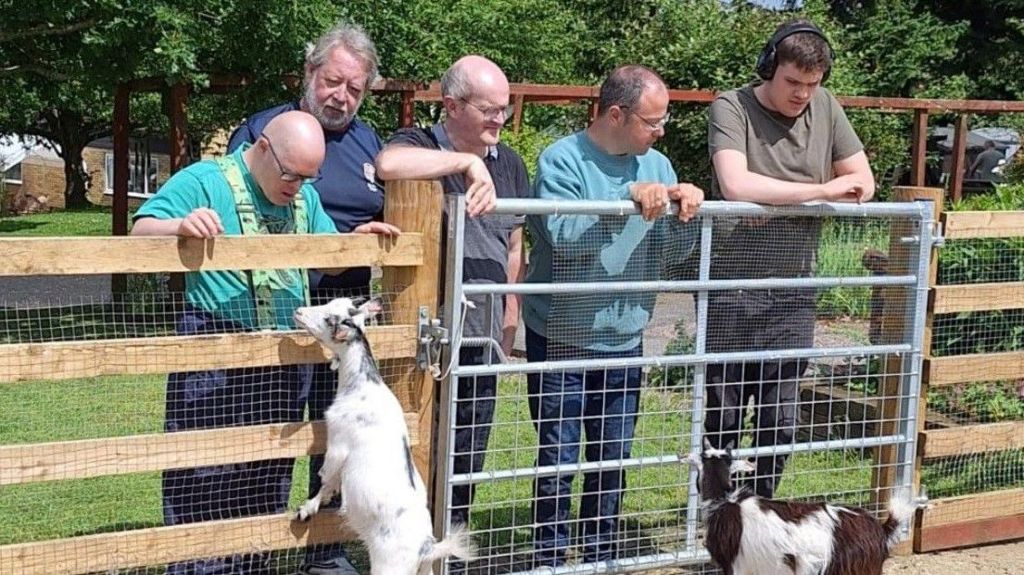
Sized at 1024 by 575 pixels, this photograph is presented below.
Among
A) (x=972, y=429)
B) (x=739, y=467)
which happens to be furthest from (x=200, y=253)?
(x=972, y=429)

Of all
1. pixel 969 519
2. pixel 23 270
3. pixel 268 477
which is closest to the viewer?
pixel 23 270

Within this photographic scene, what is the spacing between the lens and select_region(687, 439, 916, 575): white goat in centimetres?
385

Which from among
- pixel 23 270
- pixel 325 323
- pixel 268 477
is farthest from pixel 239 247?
pixel 268 477

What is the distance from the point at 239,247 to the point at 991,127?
19440 mm

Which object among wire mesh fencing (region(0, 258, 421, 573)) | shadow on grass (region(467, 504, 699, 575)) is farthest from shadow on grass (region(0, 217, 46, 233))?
wire mesh fencing (region(0, 258, 421, 573))

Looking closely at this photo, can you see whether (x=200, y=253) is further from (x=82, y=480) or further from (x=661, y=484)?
(x=82, y=480)

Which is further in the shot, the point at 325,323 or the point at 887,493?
the point at 887,493

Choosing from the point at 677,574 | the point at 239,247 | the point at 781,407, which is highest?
the point at 239,247

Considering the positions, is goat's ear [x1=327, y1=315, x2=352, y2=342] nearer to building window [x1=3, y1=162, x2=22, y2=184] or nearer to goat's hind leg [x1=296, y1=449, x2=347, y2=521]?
goat's hind leg [x1=296, y1=449, x2=347, y2=521]

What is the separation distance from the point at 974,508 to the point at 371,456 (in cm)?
300

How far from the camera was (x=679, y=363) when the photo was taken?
413 cm

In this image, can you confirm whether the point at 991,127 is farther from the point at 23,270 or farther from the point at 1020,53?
the point at 23,270

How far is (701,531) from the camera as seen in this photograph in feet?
14.1

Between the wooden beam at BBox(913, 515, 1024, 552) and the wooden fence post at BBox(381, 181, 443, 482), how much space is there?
2410 mm
